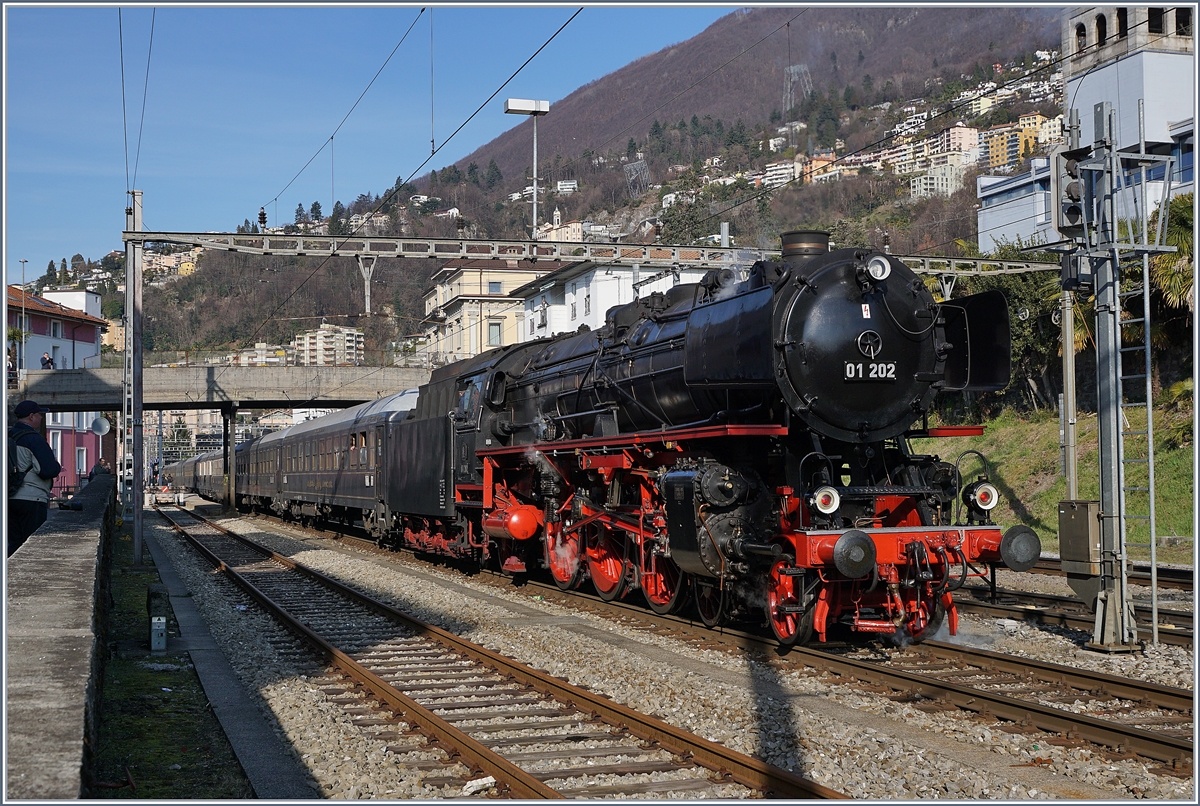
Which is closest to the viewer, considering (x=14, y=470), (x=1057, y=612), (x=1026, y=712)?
(x=1026, y=712)

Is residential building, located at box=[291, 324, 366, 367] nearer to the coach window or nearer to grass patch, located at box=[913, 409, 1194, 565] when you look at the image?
grass patch, located at box=[913, 409, 1194, 565]

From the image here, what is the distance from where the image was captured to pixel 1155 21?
40.2 meters

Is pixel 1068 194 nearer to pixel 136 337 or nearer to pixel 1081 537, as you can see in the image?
pixel 1081 537

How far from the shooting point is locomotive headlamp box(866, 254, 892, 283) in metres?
10.0

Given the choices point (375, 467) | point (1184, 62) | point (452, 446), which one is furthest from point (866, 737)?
point (1184, 62)

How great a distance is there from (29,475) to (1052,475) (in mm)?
22684

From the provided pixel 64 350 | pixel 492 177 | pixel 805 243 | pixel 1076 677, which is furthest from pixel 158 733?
pixel 492 177

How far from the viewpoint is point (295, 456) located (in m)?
34.9

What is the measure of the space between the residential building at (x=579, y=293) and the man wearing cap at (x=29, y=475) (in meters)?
32.5

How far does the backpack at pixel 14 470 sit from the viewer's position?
1030 centimetres

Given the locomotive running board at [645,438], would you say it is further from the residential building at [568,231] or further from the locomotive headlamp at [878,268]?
the residential building at [568,231]

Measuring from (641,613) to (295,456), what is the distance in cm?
2453

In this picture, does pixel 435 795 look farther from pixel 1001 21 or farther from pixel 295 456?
pixel 1001 21

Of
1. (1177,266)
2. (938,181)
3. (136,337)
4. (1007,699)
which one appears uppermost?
(938,181)
